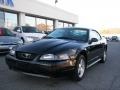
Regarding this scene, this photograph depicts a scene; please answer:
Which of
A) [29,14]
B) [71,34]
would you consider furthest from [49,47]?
[29,14]

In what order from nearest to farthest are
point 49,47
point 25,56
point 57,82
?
point 25,56, point 49,47, point 57,82

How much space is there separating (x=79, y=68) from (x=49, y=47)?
3.32 ft

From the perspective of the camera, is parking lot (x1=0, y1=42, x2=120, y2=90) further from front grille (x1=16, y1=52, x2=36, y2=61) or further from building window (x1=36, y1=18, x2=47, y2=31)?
building window (x1=36, y1=18, x2=47, y2=31)

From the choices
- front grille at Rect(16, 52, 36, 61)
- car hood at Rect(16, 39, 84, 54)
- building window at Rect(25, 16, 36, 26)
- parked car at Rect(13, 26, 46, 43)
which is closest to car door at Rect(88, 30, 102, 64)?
car hood at Rect(16, 39, 84, 54)

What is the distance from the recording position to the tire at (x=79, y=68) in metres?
6.01

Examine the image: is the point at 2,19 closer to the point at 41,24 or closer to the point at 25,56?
the point at 41,24

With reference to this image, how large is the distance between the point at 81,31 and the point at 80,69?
4.93ft

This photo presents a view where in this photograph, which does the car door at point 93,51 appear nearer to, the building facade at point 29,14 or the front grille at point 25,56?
the front grille at point 25,56

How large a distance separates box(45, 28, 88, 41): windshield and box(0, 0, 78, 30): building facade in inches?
532

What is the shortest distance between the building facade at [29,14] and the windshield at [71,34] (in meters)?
13.5

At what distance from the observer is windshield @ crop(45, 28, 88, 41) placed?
7.16 m

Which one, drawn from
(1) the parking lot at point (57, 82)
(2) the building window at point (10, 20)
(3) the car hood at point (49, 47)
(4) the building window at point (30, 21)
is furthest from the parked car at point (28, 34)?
(4) the building window at point (30, 21)

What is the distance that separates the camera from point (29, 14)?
25516mm

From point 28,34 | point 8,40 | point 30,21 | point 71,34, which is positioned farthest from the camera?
point 30,21
